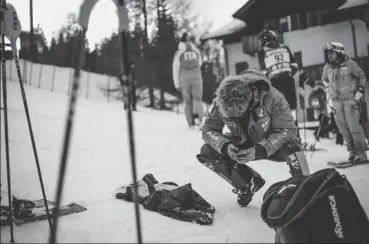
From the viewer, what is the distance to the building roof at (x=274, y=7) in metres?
13.3

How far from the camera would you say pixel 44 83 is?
795 inches

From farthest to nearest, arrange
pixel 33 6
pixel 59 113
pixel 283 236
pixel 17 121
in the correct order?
pixel 59 113 < pixel 17 121 < pixel 33 6 < pixel 283 236

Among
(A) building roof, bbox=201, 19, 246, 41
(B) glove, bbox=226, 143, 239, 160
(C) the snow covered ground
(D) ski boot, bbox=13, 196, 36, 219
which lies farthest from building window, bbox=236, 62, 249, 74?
(D) ski boot, bbox=13, 196, 36, 219

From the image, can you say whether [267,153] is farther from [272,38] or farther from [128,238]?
[272,38]

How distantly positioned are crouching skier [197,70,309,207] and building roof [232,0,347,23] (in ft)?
41.8

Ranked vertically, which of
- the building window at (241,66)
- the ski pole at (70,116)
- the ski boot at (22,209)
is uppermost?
the building window at (241,66)

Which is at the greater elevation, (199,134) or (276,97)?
(276,97)

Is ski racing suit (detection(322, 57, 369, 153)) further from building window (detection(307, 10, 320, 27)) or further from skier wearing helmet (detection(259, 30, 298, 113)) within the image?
building window (detection(307, 10, 320, 27))

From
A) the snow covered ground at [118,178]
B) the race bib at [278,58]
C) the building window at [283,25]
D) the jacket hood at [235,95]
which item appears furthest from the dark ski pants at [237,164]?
the building window at [283,25]

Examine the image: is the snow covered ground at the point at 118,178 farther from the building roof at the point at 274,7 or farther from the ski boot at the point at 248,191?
the building roof at the point at 274,7

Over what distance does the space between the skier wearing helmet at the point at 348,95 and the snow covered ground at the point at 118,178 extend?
0.52 m

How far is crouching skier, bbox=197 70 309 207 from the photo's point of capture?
2.22 m

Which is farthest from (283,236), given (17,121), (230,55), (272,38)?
(230,55)

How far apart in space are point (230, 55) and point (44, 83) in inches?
483
